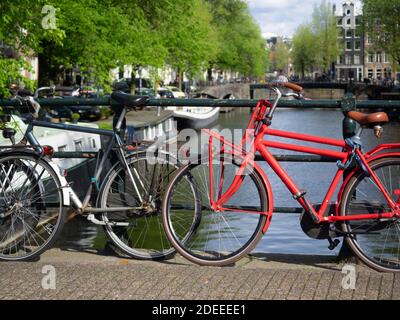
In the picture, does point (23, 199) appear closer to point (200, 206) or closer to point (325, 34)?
point (200, 206)

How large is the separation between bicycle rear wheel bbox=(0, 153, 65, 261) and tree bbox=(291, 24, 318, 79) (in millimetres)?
95529

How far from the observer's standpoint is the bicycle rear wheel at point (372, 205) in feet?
16.5

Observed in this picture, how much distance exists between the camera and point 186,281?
4.65 metres

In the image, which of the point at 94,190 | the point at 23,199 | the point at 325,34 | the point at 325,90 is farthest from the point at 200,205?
the point at 325,34

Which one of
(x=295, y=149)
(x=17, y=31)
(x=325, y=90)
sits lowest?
(x=325, y=90)

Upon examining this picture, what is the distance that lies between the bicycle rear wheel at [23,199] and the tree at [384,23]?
6048cm

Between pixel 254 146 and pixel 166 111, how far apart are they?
3643cm

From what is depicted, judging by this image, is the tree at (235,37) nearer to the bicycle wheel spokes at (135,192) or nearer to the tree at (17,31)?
→ the tree at (17,31)

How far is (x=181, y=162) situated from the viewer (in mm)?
5359

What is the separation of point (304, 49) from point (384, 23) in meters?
39.1

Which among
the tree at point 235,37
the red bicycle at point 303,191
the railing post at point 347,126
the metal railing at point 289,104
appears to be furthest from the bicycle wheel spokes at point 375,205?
the tree at point 235,37

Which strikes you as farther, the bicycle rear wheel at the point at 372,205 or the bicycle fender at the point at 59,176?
the bicycle fender at the point at 59,176

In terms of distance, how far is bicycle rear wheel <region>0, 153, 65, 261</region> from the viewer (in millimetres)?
5414
